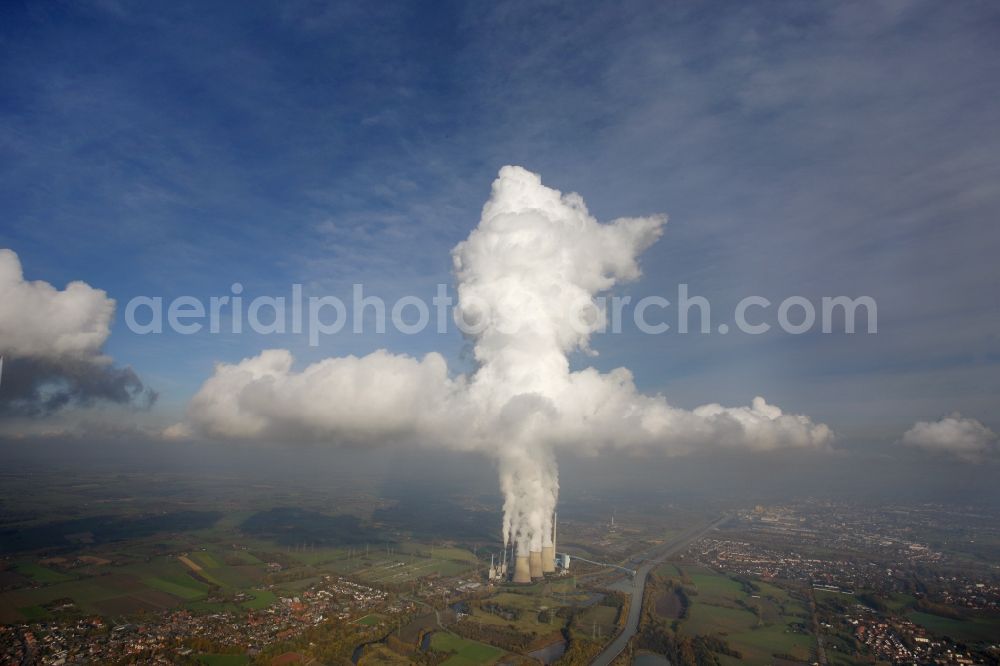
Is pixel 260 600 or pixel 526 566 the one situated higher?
pixel 526 566

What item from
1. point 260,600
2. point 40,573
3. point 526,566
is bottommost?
point 260,600

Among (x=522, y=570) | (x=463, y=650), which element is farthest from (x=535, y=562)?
(x=463, y=650)

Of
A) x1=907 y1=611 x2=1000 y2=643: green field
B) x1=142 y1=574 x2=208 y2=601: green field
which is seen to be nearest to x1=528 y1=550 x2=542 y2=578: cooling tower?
x1=142 y1=574 x2=208 y2=601: green field

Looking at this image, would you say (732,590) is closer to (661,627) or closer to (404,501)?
(661,627)

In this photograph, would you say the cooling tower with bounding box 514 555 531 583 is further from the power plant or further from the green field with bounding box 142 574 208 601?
the green field with bounding box 142 574 208 601

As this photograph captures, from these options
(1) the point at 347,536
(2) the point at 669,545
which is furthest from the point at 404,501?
(2) the point at 669,545

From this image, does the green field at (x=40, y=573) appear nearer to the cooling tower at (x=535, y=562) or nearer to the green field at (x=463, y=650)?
the green field at (x=463, y=650)

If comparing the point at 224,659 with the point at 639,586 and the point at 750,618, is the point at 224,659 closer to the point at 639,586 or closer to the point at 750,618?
the point at 750,618
